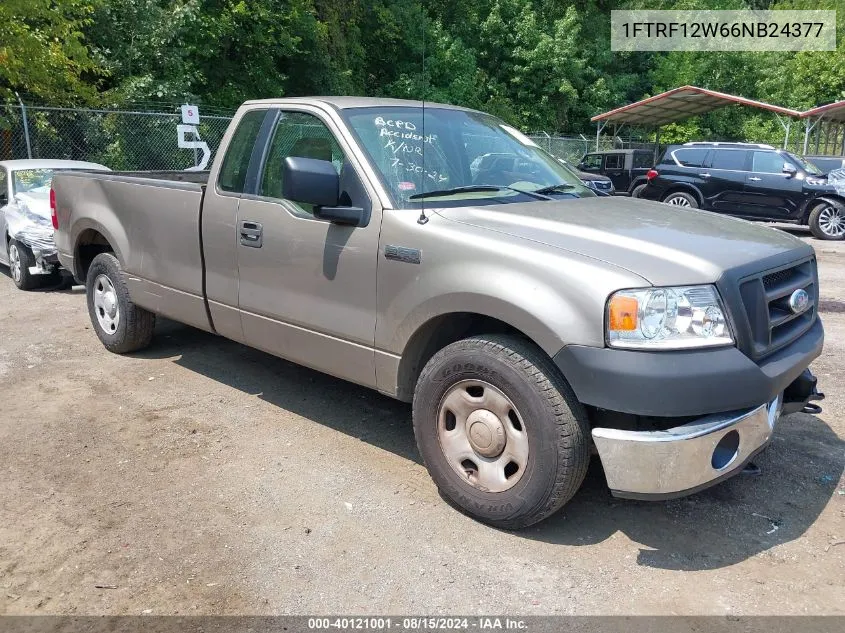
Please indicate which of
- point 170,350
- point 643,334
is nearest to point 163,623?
point 643,334

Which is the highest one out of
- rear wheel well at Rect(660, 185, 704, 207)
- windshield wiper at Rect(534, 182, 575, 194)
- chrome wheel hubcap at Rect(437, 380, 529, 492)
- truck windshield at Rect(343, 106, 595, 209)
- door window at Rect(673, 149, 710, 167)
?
door window at Rect(673, 149, 710, 167)

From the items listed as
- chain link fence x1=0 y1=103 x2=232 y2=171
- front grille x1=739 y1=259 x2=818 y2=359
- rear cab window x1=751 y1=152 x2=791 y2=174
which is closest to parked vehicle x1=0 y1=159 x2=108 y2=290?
chain link fence x1=0 y1=103 x2=232 y2=171

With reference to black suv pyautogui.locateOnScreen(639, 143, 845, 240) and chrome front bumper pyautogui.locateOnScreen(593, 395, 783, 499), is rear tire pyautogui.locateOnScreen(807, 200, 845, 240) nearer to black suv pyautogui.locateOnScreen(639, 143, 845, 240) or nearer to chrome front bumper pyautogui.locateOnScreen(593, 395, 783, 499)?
black suv pyautogui.locateOnScreen(639, 143, 845, 240)

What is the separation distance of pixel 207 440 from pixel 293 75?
71.6ft

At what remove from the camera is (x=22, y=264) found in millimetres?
8656

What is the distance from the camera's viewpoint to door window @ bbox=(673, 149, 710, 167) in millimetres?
15656

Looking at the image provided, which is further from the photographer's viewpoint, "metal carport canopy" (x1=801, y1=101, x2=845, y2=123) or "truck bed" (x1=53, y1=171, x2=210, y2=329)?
"metal carport canopy" (x1=801, y1=101, x2=845, y2=123)

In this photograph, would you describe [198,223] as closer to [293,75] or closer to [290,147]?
[290,147]

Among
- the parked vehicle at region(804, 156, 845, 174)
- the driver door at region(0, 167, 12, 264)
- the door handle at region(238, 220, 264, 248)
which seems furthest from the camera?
the parked vehicle at region(804, 156, 845, 174)

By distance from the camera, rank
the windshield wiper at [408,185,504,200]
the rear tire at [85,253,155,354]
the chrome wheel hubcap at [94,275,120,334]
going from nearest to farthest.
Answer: the windshield wiper at [408,185,504,200]
the rear tire at [85,253,155,354]
the chrome wheel hubcap at [94,275,120,334]

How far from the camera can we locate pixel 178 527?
346 centimetres

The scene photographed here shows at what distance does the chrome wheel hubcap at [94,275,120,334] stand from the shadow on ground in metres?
1.51

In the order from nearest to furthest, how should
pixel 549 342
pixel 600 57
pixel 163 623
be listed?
pixel 163 623 → pixel 549 342 → pixel 600 57

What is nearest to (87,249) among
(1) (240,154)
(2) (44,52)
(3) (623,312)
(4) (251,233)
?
(1) (240,154)
